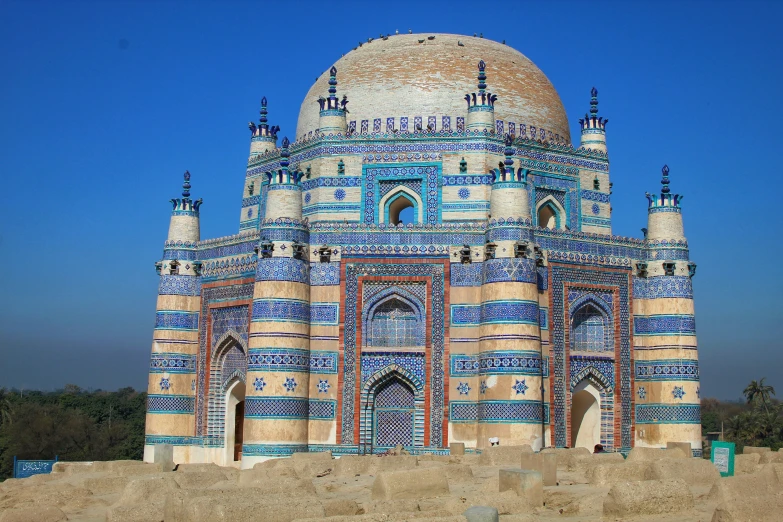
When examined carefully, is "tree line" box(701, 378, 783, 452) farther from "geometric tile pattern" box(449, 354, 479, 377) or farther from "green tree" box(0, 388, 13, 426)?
"green tree" box(0, 388, 13, 426)

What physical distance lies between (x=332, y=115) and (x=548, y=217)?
6.80 meters

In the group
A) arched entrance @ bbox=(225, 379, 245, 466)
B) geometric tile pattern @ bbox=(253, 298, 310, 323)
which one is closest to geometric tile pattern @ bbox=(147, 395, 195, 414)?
arched entrance @ bbox=(225, 379, 245, 466)

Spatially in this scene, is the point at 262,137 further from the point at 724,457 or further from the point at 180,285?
the point at 724,457

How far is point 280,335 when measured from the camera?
2544cm

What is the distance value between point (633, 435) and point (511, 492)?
13.6 m

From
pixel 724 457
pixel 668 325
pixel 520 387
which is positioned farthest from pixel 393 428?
pixel 724 457

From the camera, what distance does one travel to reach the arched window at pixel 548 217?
29.7 metres

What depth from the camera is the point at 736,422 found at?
55.3 m

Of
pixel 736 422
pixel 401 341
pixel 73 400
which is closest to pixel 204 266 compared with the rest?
pixel 401 341

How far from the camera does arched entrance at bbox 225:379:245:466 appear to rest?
28248 millimetres

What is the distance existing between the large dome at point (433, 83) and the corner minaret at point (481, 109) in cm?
98

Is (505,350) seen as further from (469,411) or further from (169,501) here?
(169,501)

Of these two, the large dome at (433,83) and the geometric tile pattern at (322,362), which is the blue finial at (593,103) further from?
the geometric tile pattern at (322,362)

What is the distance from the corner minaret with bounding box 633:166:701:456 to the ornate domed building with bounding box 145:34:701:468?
1.8 inches
